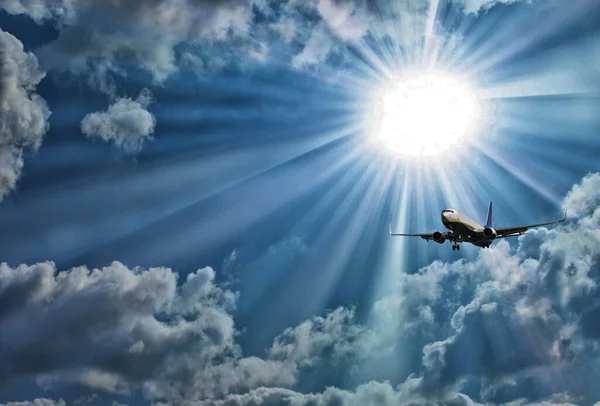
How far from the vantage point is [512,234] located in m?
178

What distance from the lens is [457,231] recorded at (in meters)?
178

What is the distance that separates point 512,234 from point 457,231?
1617 cm
